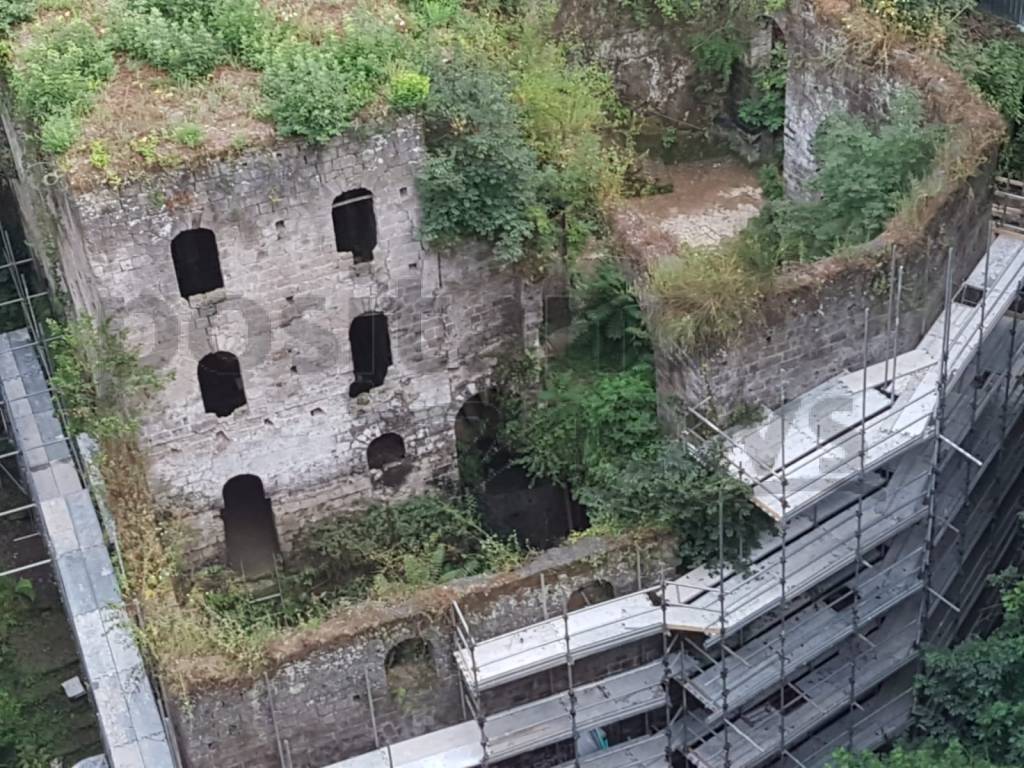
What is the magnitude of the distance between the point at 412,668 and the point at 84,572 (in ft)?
17.6

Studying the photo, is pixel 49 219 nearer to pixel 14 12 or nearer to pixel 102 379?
pixel 14 12

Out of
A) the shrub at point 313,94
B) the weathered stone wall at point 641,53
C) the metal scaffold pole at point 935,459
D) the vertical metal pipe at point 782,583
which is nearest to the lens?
the vertical metal pipe at point 782,583

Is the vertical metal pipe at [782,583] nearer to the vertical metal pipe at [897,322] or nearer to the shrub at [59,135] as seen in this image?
the vertical metal pipe at [897,322]

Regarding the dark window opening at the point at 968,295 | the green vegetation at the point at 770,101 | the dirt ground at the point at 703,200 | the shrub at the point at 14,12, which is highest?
the shrub at the point at 14,12

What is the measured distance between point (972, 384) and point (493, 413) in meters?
6.44

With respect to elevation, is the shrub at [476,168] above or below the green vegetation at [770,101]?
above

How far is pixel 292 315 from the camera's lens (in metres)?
22.3

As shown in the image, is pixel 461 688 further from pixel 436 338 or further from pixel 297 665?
pixel 436 338

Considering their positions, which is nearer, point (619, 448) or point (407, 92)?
point (407, 92)

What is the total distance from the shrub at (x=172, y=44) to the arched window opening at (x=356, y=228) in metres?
2.35

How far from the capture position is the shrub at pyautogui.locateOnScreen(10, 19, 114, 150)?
70.0 feet

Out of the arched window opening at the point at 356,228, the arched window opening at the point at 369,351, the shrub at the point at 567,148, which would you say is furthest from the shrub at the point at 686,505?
the arched window opening at the point at 356,228

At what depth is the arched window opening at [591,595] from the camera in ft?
66.7

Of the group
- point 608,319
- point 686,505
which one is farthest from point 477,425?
point 686,505
